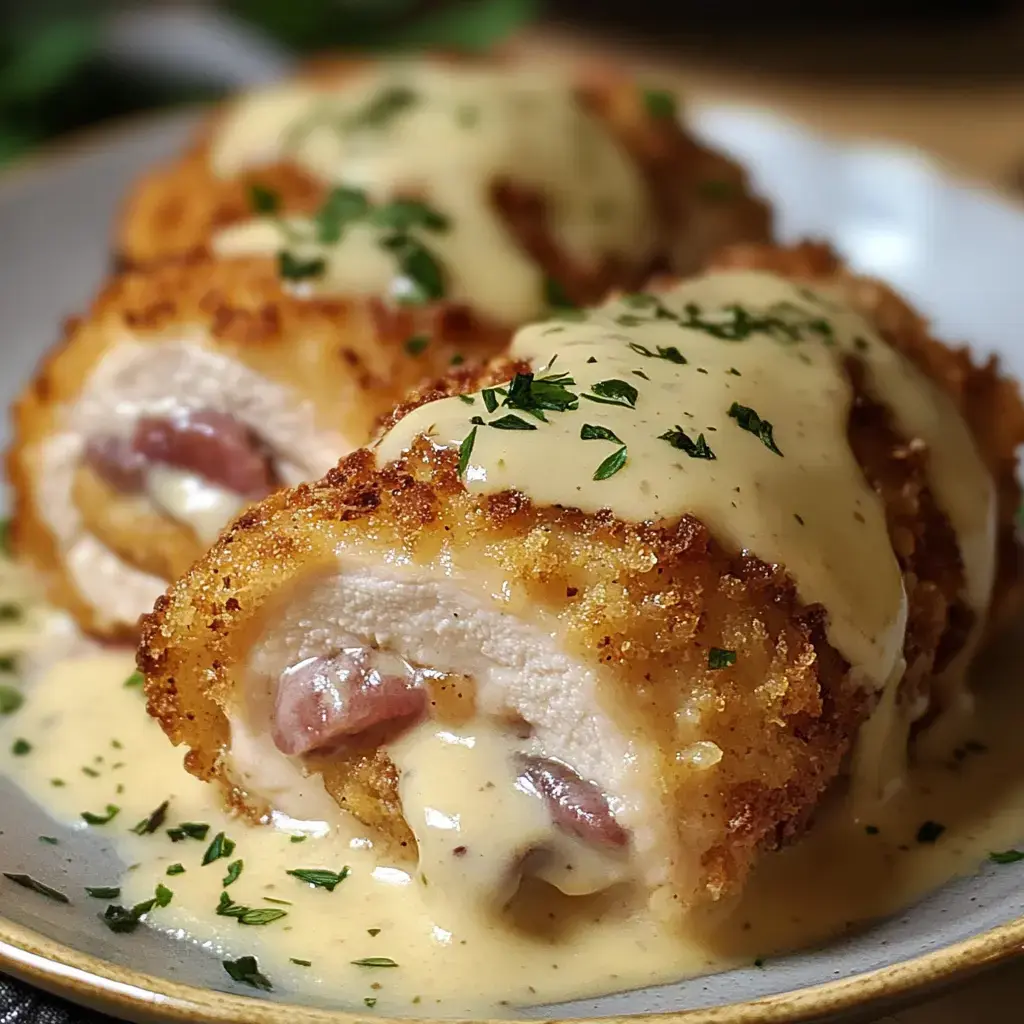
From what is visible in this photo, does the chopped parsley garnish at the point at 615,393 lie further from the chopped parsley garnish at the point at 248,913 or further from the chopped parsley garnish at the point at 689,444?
the chopped parsley garnish at the point at 248,913

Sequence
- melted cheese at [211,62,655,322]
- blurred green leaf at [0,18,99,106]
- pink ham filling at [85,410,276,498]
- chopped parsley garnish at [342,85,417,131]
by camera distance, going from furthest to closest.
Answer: blurred green leaf at [0,18,99,106] < chopped parsley garnish at [342,85,417,131] < melted cheese at [211,62,655,322] < pink ham filling at [85,410,276,498]

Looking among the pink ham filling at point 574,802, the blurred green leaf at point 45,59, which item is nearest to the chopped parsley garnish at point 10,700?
the pink ham filling at point 574,802

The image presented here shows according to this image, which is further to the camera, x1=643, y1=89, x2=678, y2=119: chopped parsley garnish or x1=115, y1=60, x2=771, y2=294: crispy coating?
x1=643, y1=89, x2=678, y2=119: chopped parsley garnish

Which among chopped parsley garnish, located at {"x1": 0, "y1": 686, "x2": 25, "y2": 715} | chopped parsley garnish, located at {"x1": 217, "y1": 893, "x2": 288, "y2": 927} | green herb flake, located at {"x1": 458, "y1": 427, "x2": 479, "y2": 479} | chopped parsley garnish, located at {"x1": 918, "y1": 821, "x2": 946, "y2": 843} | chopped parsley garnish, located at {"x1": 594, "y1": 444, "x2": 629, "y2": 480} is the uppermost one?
chopped parsley garnish, located at {"x1": 594, "y1": 444, "x2": 629, "y2": 480}

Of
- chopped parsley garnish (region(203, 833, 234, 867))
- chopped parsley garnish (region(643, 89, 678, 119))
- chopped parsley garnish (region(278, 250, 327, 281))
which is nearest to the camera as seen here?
chopped parsley garnish (region(203, 833, 234, 867))

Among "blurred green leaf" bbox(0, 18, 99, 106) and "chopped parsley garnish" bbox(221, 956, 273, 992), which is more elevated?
"chopped parsley garnish" bbox(221, 956, 273, 992)

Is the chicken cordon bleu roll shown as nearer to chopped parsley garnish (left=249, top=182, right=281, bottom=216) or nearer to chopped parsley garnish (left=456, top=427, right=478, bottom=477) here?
chopped parsley garnish (left=456, top=427, right=478, bottom=477)

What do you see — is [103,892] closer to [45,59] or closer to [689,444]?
[689,444]

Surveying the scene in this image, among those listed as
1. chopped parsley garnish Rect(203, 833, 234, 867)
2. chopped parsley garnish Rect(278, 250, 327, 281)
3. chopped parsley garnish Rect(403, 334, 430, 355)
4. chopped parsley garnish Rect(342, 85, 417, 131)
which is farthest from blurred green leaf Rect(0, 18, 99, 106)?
chopped parsley garnish Rect(203, 833, 234, 867)

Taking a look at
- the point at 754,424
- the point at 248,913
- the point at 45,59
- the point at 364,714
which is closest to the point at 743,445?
the point at 754,424
